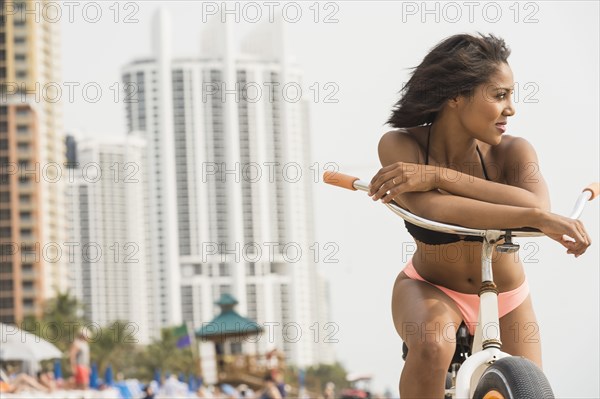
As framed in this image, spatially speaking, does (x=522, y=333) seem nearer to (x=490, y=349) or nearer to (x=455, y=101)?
(x=490, y=349)

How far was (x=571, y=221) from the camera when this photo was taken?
9.49ft

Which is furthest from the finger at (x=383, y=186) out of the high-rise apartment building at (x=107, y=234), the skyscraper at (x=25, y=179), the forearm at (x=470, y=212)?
the high-rise apartment building at (x=107, y=234)

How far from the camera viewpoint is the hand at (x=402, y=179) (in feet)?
10.2

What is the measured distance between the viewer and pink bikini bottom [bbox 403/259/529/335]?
10.9 feet

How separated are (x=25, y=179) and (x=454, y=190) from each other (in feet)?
310

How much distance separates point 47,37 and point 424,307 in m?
107

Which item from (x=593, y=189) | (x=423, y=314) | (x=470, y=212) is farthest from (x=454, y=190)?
(x=593, y=189)

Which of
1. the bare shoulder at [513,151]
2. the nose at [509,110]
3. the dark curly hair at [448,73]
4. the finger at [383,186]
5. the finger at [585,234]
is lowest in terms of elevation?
the finger at [585,234]

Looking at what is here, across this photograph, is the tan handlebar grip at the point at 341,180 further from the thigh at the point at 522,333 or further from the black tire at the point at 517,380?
the black tire at the point at 517,380

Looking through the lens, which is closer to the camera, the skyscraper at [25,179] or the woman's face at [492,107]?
the woman's face at [492,107]

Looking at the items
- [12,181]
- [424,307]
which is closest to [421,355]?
[424,307]

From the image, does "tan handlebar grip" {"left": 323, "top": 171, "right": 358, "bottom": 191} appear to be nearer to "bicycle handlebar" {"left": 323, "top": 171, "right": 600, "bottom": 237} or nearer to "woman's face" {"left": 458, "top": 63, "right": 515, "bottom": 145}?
"bicycle handlebar" {"left": 323, "top": 171, "right": 600, "bottom": 237}

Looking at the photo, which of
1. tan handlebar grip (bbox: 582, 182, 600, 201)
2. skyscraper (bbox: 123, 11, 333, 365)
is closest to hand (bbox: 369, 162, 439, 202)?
tan handlebar grip (bbox: 582, 182, 600, 201)

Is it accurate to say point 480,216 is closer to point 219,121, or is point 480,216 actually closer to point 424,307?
point 424,307
